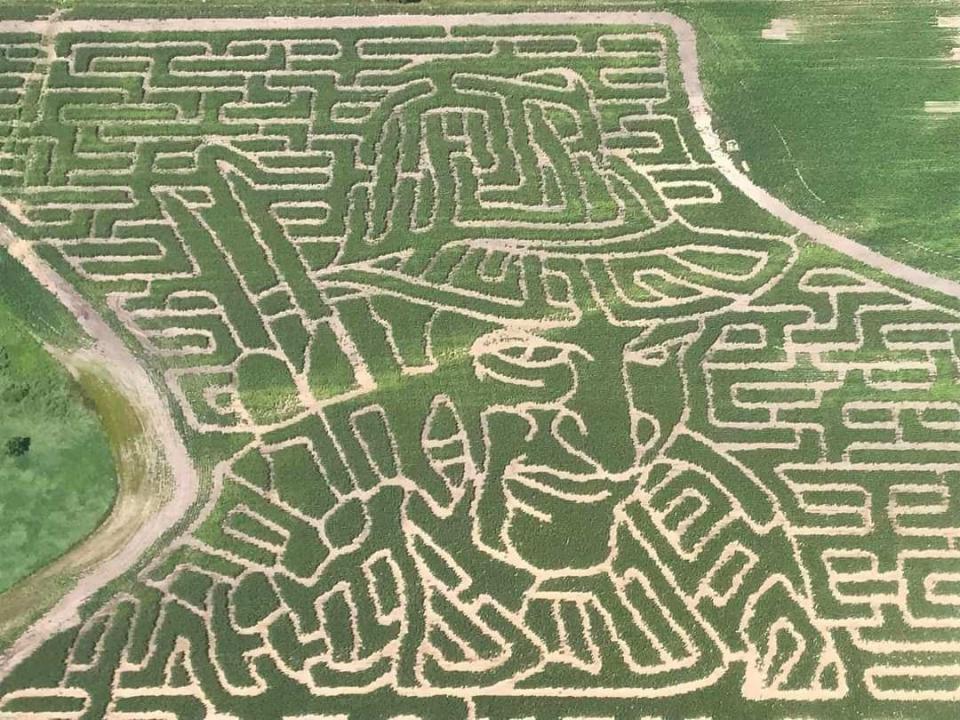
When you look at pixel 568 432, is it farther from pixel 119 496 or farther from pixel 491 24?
pixel 491 24

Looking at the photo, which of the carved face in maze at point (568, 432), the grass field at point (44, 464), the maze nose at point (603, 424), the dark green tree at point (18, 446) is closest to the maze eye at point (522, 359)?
the carved face in maze at point (568, 432)

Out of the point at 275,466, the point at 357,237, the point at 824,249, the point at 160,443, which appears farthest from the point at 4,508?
the point at 824,249

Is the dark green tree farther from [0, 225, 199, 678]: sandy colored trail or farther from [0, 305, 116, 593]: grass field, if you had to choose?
[0, 225, 199, 678]: sandy colored trail

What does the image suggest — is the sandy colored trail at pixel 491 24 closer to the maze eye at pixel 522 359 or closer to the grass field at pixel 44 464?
the maze eye at pixel 522 359

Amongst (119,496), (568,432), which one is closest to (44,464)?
(119,496)

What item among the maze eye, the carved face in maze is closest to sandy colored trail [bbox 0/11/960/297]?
the carved face in maze

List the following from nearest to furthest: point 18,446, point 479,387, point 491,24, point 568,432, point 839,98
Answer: point 18,446, point 568,432, point 479,387, point 839,98, point 491,24

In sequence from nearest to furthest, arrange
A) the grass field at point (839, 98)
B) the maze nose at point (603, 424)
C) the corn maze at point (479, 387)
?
the corn maze at point (479, 387), the maze nose at point (603, 424), the grass field at point (839, 98)
